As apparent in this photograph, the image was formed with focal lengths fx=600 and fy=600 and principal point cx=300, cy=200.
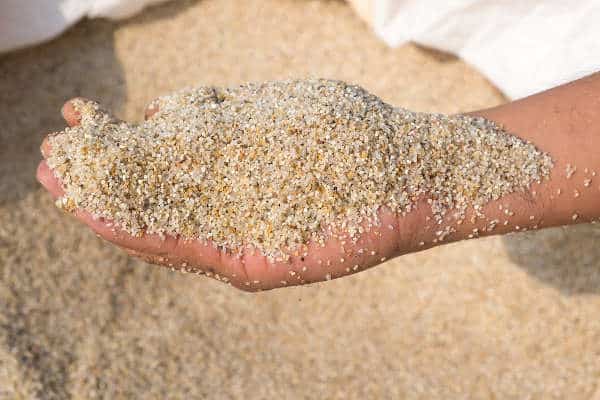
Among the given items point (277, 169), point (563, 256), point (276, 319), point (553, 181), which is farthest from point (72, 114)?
point (563, 256)

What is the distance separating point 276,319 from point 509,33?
3.33 ft

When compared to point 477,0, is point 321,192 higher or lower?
lower

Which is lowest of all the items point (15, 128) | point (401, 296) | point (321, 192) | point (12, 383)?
point (12, 383)

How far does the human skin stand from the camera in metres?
0.99

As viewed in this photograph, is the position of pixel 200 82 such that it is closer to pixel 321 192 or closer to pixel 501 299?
pixel 321 192

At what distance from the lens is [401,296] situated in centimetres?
150

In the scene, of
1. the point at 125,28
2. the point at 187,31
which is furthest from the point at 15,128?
the point at 187,31

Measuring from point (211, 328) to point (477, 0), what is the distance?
3.73ft

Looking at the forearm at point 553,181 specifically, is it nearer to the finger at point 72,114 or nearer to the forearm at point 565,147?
the forearm at point 565,147

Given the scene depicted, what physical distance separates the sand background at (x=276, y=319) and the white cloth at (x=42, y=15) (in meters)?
0.05

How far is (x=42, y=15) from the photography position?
169cm

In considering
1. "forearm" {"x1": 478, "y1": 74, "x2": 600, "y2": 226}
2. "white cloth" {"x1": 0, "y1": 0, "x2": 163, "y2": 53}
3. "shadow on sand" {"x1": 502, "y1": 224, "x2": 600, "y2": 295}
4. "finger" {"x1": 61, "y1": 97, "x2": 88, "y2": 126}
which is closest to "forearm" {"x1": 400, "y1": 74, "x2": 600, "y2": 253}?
"forearm" {"x1": 478, "y1": 74, "x2": 600, "y2": 226}

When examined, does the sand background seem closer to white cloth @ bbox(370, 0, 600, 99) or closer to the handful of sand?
white cloth @ bbox(370, 0, 600, 99)

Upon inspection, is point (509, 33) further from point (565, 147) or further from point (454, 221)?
point (454, 221)
